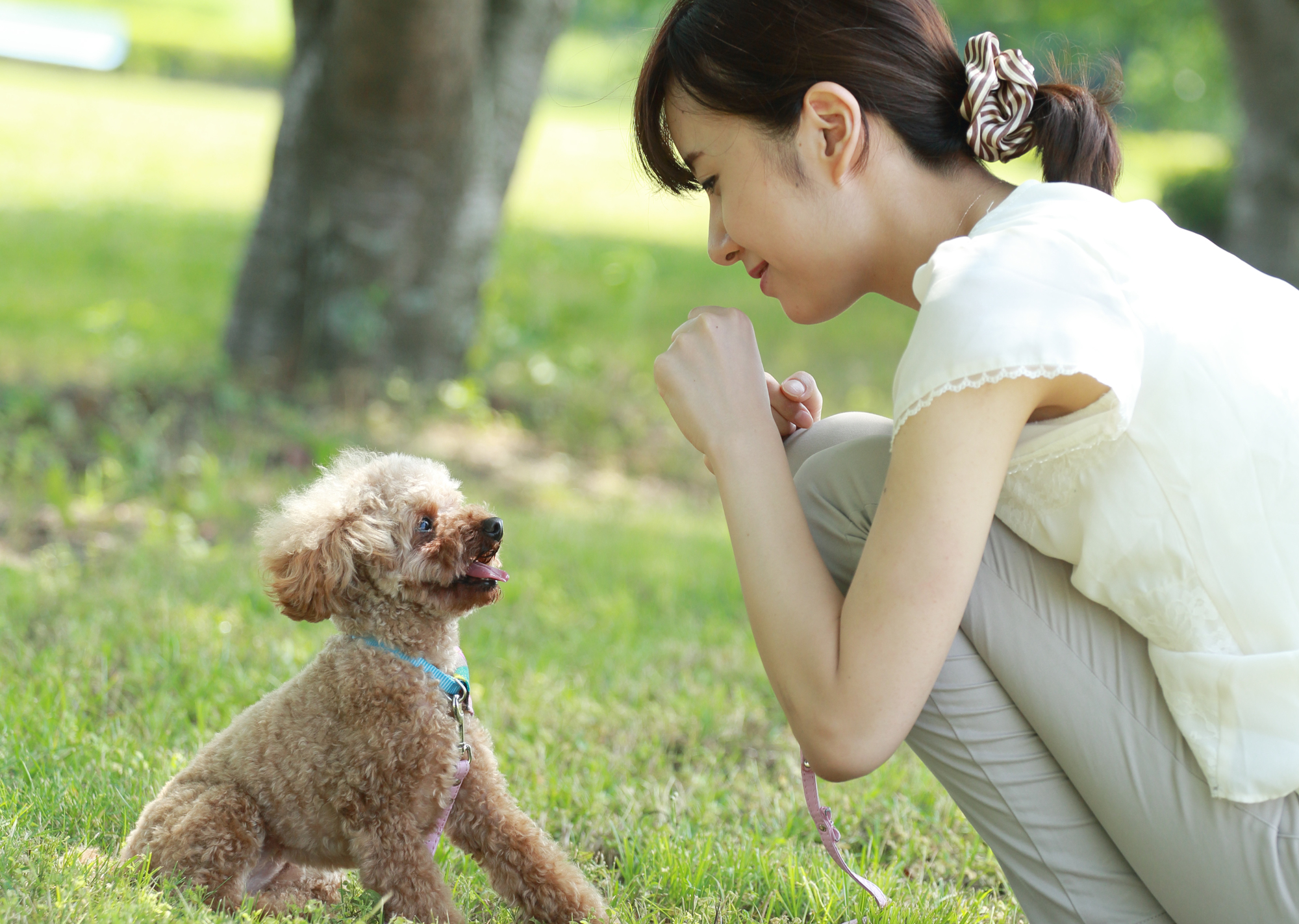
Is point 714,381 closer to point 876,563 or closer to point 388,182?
point 876,563

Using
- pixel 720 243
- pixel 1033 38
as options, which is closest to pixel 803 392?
pixel 720 243

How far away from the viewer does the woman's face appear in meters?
1.70

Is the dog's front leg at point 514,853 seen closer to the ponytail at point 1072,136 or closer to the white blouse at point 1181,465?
the white blouse at point 1181,465

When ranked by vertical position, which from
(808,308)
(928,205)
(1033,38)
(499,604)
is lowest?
(1033,38)

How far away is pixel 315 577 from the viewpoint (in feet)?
5.98

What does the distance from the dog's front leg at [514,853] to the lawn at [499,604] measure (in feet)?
0.29

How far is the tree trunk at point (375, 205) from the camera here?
5.06 meters

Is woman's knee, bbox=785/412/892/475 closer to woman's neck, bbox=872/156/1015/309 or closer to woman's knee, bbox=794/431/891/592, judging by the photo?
woman's knee, bbox=794/431/891/592

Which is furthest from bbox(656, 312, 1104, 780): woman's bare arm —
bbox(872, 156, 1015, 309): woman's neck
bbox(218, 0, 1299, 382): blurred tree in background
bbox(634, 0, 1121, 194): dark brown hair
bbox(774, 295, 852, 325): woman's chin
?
bbox(218, 0, 1299, 382): blurred tree in background

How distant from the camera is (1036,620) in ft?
5.33

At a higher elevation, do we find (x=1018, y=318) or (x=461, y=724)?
(x=1018, y=318)

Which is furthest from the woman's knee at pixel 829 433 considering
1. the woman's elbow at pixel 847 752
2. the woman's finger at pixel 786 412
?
the woman's elbow at pixel 847 752

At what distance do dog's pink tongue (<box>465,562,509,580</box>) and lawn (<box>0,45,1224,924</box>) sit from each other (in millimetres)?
547

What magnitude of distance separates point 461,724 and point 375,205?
3.84 meters
